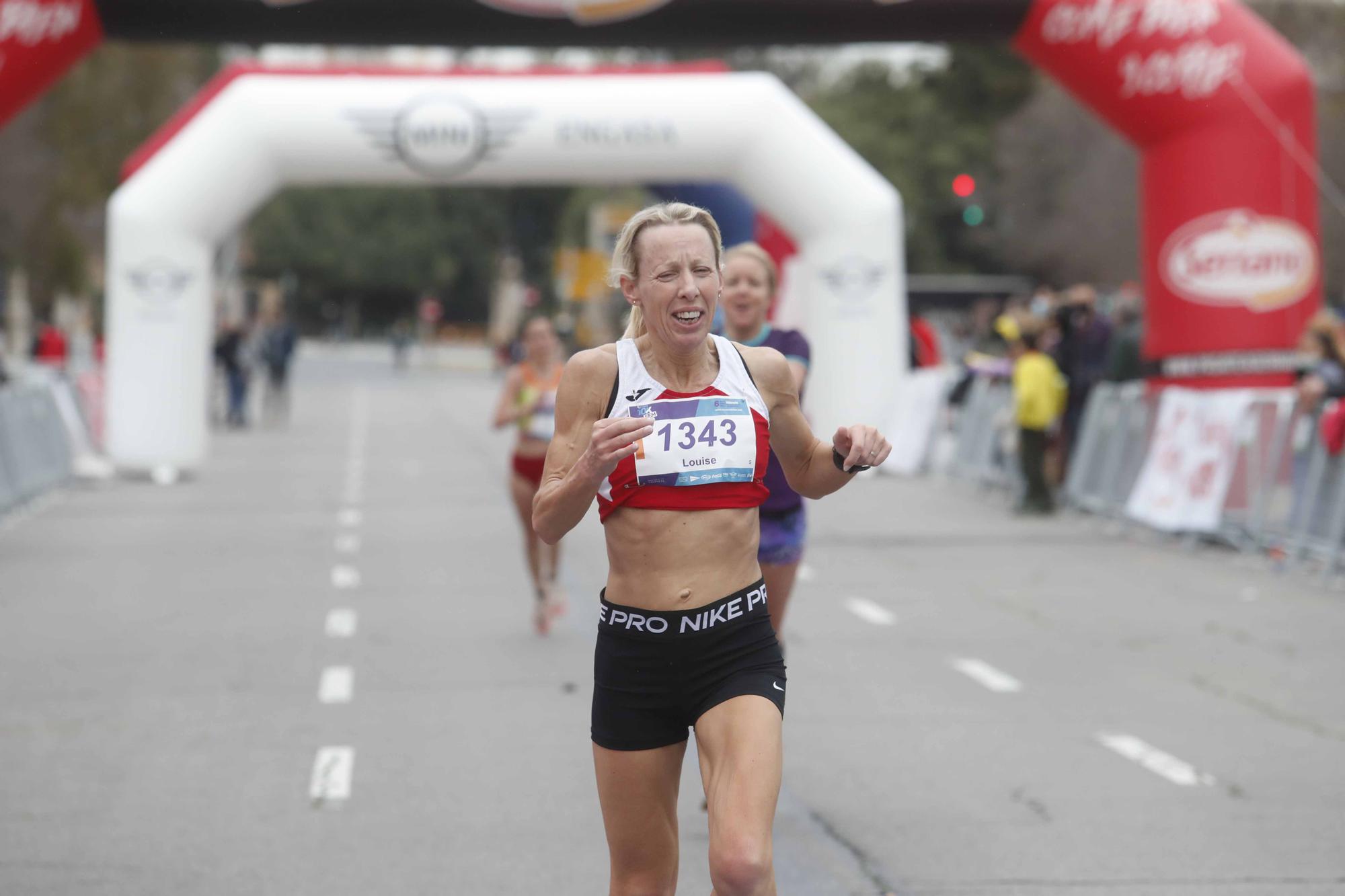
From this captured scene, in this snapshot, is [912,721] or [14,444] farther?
[14,444]

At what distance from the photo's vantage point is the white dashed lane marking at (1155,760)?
680 centimetres

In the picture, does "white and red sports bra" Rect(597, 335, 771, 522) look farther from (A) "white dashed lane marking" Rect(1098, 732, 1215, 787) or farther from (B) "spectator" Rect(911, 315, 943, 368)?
(B) "spectator" Rect(911, 315, 943, 368)

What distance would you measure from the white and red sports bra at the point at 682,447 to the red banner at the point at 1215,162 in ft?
40.0

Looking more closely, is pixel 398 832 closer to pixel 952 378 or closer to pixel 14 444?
pixel 14 444

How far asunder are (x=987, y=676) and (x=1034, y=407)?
8.22 m

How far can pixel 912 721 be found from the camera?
7.88 metres

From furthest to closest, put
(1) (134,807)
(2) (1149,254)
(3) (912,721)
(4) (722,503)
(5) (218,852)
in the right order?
(2) (1149,254)
(3) (912,721)
(1) (134,807)
(5) (218,852)
(4) (722,503)

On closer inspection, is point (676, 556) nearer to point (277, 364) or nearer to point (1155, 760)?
point (1155, 760)

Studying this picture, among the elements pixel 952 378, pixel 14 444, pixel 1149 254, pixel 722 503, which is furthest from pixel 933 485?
pixel 722 503

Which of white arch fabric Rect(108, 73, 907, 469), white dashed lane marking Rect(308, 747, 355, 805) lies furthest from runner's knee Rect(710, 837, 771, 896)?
white arch fabric Rect(108, 73, 907, 469)

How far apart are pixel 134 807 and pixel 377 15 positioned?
1119 centimetres

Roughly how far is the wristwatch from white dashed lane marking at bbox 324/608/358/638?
6.57 m

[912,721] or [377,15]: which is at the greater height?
[377,15]

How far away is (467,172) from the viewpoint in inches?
808
